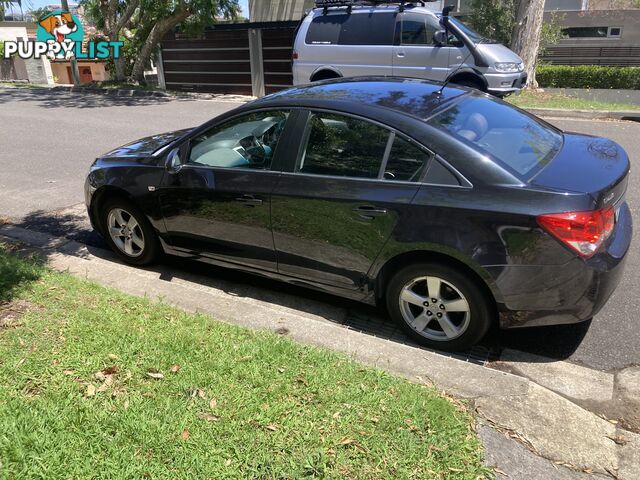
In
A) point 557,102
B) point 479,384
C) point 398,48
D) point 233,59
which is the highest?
point 398,48

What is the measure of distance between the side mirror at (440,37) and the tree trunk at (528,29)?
4.71m

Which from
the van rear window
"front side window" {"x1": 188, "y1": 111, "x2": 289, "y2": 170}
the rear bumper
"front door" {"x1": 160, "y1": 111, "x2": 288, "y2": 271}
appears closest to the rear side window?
the rear bumper

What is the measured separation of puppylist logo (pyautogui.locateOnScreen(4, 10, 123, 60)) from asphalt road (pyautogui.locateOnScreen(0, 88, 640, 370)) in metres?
2.87

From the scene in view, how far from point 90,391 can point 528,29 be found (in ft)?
51.1

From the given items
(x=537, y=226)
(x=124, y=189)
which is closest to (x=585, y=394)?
(x=537, y=226)

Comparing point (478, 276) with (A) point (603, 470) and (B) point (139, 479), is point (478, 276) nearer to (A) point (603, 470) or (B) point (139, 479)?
(A) point (603, 470)

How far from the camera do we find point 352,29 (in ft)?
41.3

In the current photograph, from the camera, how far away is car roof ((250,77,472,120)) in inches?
150

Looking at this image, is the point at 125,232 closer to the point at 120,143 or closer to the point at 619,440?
the point at 619,440

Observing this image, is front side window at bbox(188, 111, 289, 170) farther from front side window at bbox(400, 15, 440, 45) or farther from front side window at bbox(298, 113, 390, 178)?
front side window at bbox(400, 15, 440, 45)

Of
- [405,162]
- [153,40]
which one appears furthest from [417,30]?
[153,40]

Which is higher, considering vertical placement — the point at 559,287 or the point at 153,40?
the point at 153,40

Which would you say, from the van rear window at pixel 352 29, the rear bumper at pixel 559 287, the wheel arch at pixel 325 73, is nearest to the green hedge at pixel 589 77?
the van rear window at pixel 352 29

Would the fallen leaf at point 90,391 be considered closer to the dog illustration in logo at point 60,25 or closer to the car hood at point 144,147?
the car hood at point 144,147
